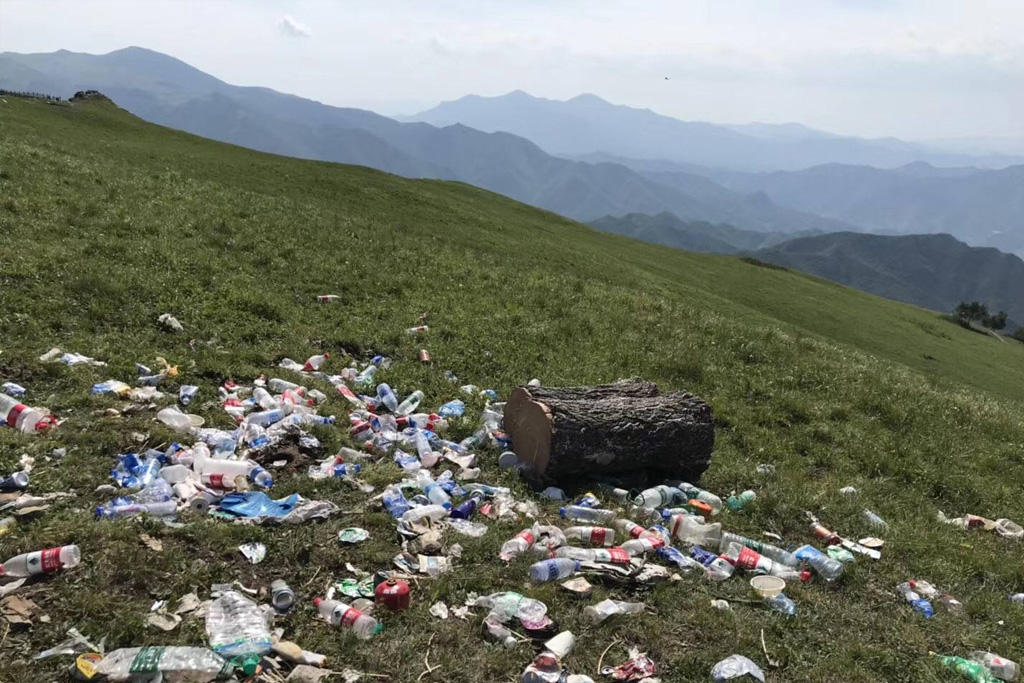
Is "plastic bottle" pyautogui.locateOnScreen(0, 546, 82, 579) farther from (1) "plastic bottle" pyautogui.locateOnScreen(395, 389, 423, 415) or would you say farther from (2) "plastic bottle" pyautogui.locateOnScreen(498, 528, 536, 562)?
(1) "plastic bottle" pyautogui.locateOnScreen(395, 389, 423, 415)


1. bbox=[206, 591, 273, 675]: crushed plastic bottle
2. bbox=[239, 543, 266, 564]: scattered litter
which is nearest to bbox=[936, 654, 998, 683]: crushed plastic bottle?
bbox=[206, 591, 273, 675]: crushed plastic bottle

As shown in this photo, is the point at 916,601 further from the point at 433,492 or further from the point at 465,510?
the point at 433,492

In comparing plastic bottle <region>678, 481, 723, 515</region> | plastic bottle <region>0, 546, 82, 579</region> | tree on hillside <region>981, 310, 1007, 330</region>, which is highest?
plastic bottle <region>0, 546, 82, 579</region>

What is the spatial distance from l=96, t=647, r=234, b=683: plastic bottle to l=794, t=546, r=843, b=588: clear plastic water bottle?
6.29 m

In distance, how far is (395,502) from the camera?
7.28m

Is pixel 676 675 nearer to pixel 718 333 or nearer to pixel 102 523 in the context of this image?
pixel 102 523

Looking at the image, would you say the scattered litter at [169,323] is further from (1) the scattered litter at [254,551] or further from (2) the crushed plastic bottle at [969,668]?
(2) the crushed plastic bottle at [969,668]

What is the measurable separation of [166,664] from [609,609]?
12.2 ft

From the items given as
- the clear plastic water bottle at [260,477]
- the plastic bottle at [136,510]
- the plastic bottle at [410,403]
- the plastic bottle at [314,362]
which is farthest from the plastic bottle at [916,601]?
the plastic bottle at [314,362]

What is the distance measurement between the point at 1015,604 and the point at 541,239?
3219 cm

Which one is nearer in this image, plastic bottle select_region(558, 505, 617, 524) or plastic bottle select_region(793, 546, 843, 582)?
plastic bottle select_region(793, 546, 843, 582)

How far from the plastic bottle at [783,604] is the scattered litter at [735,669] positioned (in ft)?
3.49

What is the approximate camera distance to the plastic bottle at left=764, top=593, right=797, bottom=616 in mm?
6332

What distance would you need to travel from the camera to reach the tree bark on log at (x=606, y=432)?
862cm
